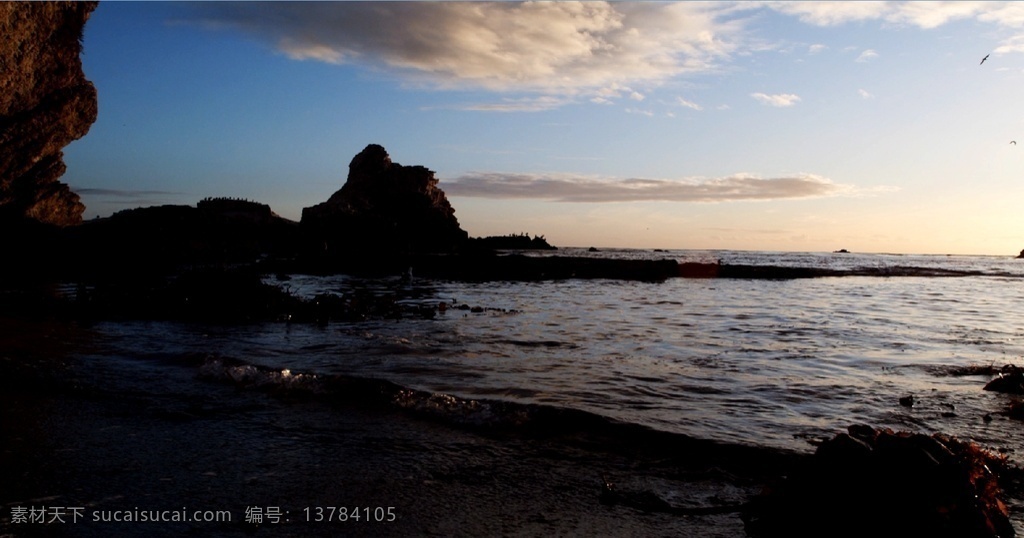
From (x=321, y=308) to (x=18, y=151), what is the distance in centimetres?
2718

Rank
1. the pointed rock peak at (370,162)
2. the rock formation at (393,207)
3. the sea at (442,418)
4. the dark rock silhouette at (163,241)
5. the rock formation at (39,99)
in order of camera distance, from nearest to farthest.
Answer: the sea at (442,418), the rock formation at (39,99), the dark rock silhouette at (163,241), the rock formation at (393,207), the pointed rock peak at (370,162)

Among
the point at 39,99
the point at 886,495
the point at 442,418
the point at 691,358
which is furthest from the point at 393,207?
the point at 886,495

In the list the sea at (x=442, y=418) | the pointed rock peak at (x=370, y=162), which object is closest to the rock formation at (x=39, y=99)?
the sea at (x=442, y=418)

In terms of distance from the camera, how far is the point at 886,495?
4.25 m

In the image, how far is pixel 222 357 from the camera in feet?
35.3

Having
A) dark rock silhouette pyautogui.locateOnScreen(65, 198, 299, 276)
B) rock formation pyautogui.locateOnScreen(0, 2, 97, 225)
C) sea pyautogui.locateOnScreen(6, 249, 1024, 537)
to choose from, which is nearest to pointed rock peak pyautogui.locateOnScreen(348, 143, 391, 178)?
dark rock silhouette pyautogui.locateOnScreen(65, 198, 299, 276)

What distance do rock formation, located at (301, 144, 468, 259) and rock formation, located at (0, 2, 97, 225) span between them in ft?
104

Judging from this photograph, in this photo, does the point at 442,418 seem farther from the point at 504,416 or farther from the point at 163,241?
the point at 163,241

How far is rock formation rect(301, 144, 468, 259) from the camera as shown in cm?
6956

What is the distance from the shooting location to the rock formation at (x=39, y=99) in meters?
28.6

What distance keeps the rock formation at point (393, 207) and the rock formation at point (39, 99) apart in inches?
1245

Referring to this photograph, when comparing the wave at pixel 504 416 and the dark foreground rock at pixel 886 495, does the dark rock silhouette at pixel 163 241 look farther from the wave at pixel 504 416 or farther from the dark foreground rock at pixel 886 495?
the dark foreground rock at pixel 886 495

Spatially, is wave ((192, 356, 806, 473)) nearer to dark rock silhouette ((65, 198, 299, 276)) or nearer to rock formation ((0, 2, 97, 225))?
dark rock silhouette ((65, 198, 299, 276))

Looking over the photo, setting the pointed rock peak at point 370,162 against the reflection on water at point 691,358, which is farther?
the pointed rock peak at point 370,162
